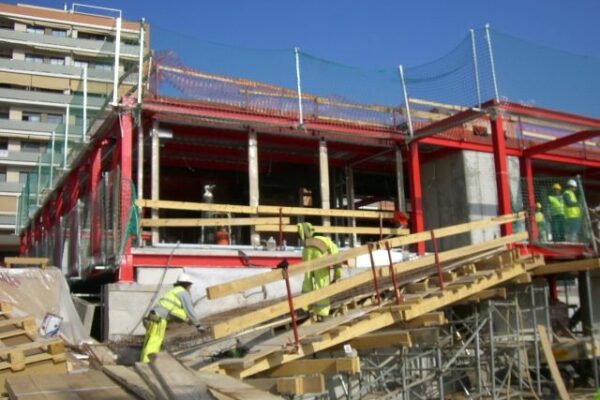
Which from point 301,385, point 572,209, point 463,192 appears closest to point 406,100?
point 463,192

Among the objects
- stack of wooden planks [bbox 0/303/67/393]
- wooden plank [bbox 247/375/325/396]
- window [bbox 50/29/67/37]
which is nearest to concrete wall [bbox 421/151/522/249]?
wooden plank [bbox 247/375/325/396]

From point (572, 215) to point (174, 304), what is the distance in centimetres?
900

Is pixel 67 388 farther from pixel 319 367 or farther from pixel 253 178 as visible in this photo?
pixel 253 178

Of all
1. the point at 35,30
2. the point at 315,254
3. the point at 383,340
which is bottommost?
the point at 383,340

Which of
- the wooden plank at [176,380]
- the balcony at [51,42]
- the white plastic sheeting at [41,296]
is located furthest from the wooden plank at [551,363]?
the balcony at [51,42]

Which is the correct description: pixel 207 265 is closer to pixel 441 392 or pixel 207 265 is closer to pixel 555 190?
pixel 441 392

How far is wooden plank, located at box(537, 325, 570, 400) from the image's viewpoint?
40.4ft

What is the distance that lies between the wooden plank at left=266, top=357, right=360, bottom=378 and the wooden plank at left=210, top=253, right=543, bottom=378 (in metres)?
0.11

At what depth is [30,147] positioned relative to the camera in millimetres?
53719

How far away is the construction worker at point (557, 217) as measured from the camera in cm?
1401

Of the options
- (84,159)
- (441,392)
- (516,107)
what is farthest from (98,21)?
(441,392)

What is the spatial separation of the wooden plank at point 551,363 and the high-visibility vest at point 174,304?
751 centimetres

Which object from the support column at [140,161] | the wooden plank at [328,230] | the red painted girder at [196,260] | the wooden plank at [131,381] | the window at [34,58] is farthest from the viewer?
the window at [34,58]

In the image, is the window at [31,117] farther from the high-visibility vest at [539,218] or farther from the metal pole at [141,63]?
the high-visibility vest at [539,218]
